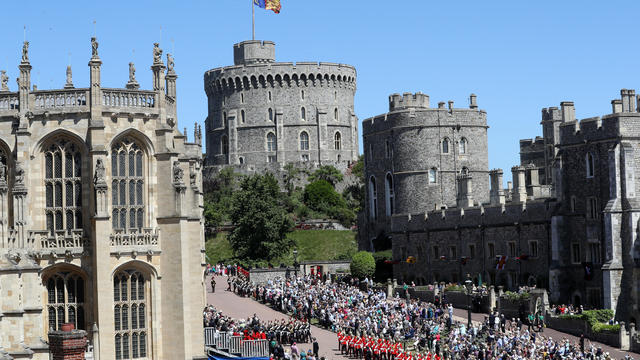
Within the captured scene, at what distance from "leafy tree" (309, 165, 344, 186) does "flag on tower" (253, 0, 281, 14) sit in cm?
2068

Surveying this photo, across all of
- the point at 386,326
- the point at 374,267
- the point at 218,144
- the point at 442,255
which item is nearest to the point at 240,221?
the point at 374,267

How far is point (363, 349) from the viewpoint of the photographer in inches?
1842

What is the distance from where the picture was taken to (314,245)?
9719cm

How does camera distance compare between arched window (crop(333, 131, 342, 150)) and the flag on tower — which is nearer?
the flag on tower

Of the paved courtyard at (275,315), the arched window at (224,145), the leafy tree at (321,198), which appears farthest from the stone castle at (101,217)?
the arched window at (224,145)

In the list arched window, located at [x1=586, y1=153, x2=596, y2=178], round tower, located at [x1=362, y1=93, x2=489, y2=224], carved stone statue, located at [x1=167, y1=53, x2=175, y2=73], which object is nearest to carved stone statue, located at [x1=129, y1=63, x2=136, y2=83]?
carved stone statue, located at [x1=167, y1=53, x2=175, y2=73]

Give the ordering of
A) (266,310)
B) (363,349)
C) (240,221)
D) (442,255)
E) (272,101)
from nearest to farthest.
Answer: (363,349)
(266,310)
(442,255)
(240,221)
(272,101)

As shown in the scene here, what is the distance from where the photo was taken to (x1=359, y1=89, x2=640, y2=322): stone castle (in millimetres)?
58938

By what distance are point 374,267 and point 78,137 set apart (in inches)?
1581

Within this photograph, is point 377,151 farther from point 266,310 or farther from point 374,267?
point 266,310

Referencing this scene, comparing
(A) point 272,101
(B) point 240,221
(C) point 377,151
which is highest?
(A) point 272,101

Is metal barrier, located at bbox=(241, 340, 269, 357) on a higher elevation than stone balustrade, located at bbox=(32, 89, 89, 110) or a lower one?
lower

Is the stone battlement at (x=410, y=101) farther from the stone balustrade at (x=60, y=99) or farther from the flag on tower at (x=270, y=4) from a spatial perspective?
Result: the stone balustrade at (x=60, y=99)

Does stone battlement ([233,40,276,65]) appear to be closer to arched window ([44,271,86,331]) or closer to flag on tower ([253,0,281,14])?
flag on tower ([253,0,281,14])
